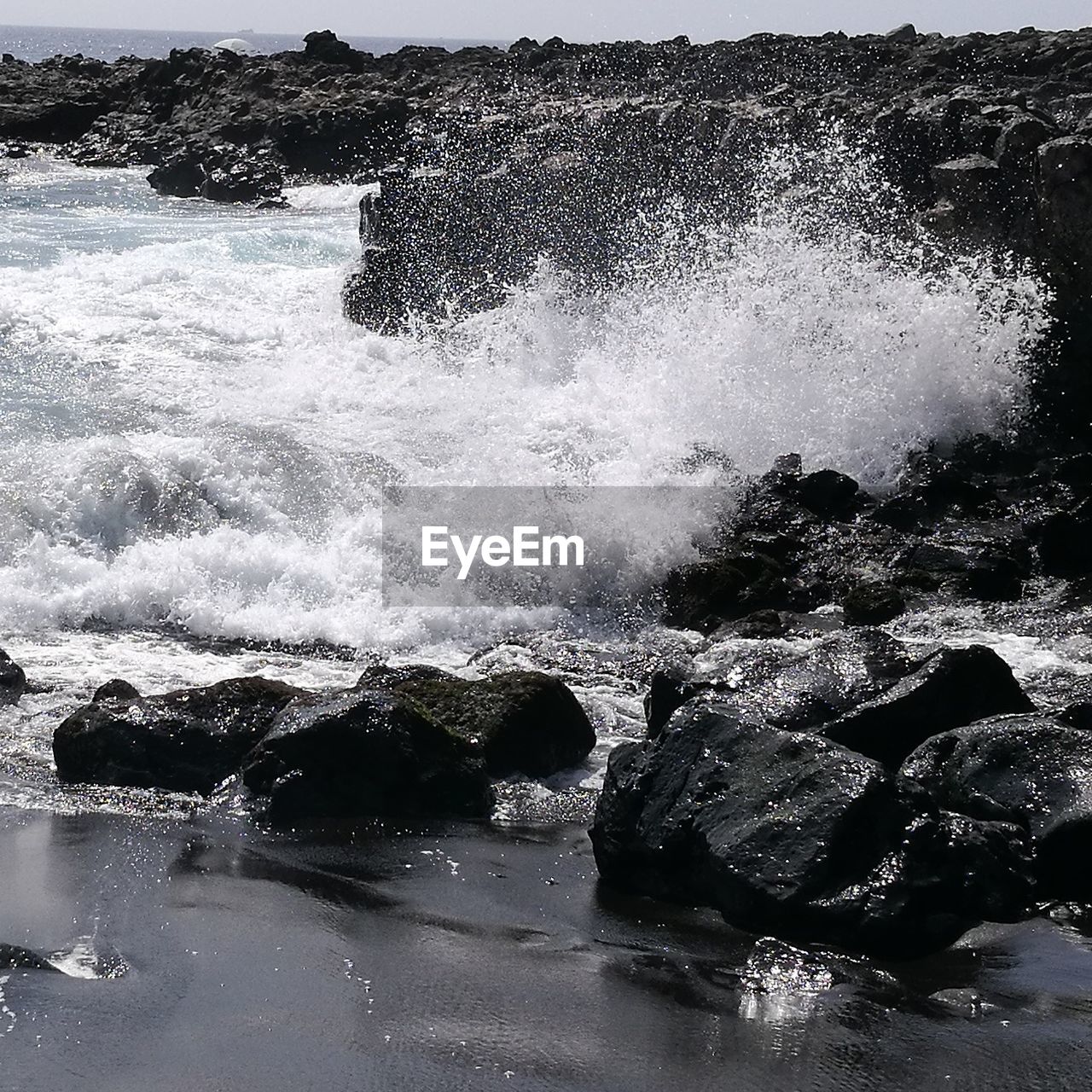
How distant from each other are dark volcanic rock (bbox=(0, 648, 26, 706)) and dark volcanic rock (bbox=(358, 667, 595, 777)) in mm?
1836

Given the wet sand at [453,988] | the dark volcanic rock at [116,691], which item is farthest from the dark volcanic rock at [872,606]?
the dark volcanic rock at [116,691]

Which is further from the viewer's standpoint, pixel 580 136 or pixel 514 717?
pixel 580 136

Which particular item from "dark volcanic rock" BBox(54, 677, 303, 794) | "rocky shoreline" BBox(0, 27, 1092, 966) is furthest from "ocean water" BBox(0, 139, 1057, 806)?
"rocky shoreline" BBox(0, 27, 1092, 966)

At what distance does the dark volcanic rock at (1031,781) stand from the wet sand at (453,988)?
345 mm

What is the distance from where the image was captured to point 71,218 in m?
24.8

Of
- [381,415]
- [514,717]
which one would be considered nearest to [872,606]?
[514,717]

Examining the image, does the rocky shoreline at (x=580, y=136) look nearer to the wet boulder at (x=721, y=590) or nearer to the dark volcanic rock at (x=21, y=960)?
the wet boulder at (x=721, y=590)

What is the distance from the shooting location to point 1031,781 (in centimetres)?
562

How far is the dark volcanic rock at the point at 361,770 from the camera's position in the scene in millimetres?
6172

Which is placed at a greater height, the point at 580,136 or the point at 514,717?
the point at 580,136

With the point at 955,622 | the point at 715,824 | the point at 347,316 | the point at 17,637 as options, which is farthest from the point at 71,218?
the point at 715,824

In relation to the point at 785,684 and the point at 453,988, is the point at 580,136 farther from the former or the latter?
the point at 453,988

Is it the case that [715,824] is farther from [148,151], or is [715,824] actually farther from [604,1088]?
[148,151]

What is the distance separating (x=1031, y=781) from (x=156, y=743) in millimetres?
3707
